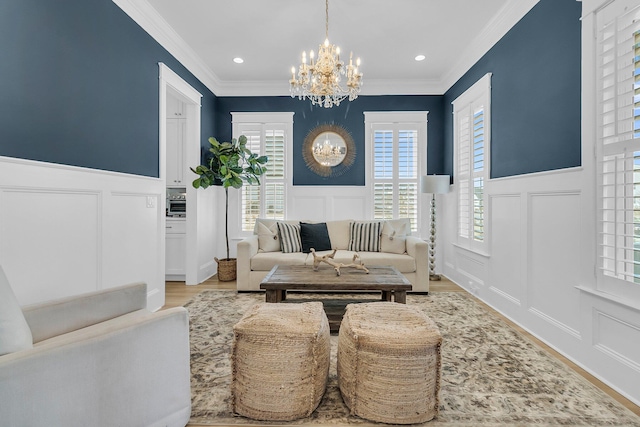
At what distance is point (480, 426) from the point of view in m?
1.67

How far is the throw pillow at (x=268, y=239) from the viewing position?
176 inches

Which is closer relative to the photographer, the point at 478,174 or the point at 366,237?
the point at 478,174

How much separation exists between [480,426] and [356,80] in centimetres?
278

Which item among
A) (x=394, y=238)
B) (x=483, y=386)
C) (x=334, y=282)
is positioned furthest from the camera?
(x=394, y=238)

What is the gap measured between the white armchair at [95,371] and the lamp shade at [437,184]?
4006 mm

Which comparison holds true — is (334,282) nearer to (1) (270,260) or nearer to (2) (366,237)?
(1) (270,260)

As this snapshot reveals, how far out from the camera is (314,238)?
15.0ft

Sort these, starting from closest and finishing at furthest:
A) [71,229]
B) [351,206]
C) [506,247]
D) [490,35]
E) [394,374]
Answer: [394,374] < [71,229] < [506,247] < [490,35] < [351,206]

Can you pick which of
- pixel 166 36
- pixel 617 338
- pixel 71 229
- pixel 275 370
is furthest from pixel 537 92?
pixel 71 229

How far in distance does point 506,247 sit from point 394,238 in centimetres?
142

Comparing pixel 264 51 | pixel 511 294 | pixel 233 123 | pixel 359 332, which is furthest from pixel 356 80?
pixel 233 123

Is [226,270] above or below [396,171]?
below

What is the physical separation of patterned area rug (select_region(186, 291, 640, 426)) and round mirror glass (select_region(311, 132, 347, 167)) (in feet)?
10.1

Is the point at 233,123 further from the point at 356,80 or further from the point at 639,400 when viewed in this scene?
the point at 639,400
